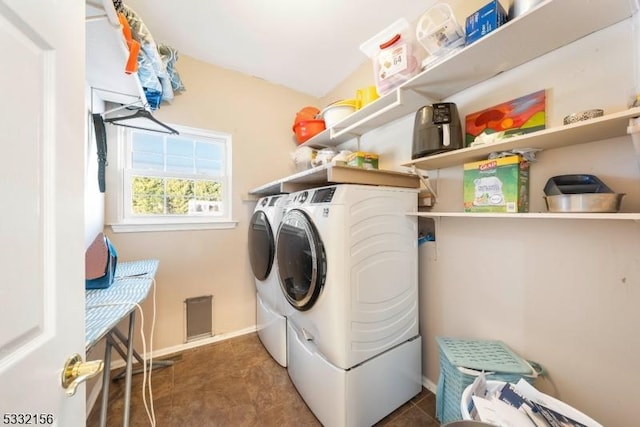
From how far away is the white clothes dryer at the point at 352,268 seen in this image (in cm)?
121

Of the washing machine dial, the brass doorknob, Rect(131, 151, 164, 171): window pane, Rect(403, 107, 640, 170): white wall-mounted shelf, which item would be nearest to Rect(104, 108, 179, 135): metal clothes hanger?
Rect(131, 151, 164, 171): window pane

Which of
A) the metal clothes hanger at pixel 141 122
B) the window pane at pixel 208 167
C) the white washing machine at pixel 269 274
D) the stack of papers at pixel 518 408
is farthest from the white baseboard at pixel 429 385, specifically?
the metal clothes hanger at pixel 141 122

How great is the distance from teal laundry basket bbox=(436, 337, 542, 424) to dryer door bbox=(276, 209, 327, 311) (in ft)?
2.50

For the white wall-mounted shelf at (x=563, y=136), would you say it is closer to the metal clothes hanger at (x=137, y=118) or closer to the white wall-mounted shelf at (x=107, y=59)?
the white wall-mounted shelf at (x=107, y=59)

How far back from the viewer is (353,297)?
123 centimetres

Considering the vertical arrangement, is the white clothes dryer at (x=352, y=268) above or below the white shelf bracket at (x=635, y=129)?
below

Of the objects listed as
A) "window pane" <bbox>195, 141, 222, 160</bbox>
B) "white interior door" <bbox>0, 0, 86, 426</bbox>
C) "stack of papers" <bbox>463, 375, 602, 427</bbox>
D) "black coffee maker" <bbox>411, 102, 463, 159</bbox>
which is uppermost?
"window pane" <bbox>195, 141, 222, 160</bbox>

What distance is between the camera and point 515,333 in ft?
4.04

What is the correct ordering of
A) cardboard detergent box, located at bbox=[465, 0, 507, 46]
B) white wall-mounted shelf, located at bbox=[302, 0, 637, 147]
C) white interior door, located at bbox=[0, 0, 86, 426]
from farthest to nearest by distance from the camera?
cardboard detergent box, located at bbox=[465, 0, 507, 46] → white wall-mounted shelf, located at bbox=[302, 0, 637, 147] → white interior door, located at bbox=[0, 0, 86, 426]

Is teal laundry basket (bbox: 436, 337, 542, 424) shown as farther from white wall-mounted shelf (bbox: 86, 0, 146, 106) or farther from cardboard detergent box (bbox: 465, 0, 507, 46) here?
white wall-mounted shelf (bbox: 86, 0, 146, 106)

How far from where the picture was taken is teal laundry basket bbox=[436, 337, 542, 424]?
107 cm

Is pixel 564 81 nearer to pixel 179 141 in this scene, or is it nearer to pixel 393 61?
pixel 393 61

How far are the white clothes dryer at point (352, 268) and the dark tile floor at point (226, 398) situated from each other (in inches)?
17.8

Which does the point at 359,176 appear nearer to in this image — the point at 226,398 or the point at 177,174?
the point at 226,398
